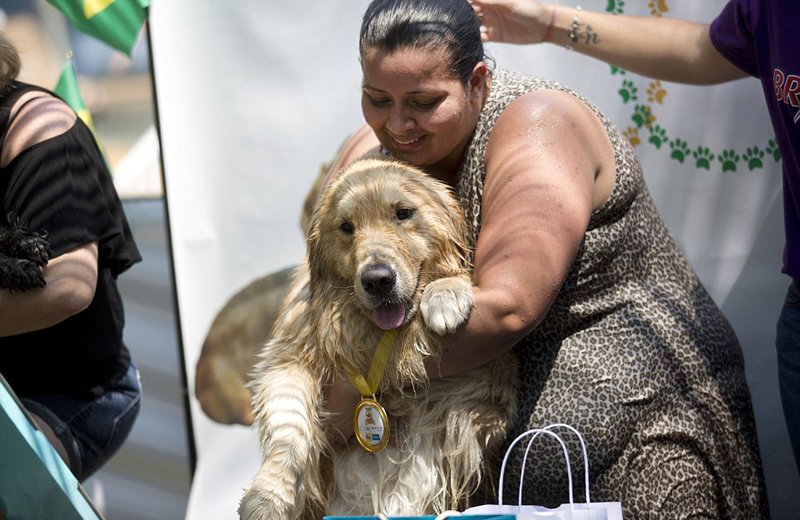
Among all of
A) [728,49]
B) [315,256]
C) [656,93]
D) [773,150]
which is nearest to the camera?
[315,256]

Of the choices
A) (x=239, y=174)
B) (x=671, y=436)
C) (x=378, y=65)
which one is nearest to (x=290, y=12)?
(x=239, y=174)

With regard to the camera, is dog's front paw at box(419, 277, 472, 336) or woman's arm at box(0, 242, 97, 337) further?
woman's arm at box(0, 242, 97, 337)

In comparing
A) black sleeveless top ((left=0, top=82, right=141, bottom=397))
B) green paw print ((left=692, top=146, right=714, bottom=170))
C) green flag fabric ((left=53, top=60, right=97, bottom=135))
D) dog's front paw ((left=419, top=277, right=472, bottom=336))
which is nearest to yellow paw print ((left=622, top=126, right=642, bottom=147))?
green paw print ((left=692, top=146, right=714, bottom=170))

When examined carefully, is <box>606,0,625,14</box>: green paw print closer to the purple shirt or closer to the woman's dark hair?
the purple shirt

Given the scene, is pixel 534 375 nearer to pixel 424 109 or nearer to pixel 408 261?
A: pixel 408 261

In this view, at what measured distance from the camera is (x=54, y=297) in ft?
7.12

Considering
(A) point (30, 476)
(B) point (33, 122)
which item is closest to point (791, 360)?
(A) point (30, 476)

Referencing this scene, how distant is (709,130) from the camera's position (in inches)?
120

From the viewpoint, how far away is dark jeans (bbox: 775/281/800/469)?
223 centimetres

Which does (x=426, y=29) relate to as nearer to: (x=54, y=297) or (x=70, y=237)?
(x=70, y=237)

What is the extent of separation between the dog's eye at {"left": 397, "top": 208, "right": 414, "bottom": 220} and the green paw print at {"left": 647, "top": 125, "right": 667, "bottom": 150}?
4.41ft

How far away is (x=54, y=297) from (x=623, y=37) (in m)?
1.96

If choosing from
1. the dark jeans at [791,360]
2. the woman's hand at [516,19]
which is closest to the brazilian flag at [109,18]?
the woman's hand at [516,19]

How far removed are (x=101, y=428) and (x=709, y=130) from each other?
93.0 inches
